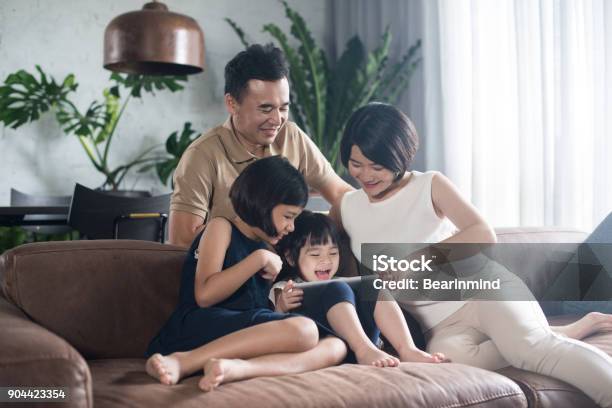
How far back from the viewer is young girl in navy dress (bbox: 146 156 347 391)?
1.58m

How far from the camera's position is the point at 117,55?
334 centimetres

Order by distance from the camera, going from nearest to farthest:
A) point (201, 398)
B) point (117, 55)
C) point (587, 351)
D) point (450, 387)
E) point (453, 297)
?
point (201, 398), point (450, 387), point (587, 351), point (453, 297), point (117, 55)

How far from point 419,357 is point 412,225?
35 centimetres

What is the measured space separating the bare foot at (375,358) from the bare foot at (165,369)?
1.37 feet

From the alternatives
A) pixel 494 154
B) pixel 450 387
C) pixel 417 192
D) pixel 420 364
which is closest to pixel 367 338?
pixel 420 364

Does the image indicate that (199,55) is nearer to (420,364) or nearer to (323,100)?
(323,100)

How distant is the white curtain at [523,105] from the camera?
11.6 ft

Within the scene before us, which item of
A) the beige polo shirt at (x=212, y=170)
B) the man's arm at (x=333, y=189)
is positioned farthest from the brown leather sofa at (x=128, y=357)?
the man's arm at (x=333, y=189)

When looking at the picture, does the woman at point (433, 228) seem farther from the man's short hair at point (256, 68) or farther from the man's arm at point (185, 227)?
the man's arm at point (185, 227)

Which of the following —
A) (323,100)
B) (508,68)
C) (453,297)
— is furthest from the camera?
(323,100)


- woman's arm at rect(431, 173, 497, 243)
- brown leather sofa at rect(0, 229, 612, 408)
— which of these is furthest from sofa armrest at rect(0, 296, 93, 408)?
woman's arm at rect(431, 173, 497, 243)

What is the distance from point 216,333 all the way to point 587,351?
2.67 ft

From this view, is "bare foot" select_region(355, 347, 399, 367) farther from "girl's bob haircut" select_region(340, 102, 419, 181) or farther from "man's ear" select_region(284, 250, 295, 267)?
"girl's bob haircut" select_region(340, 102, 419, 181)

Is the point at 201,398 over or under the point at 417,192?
under
